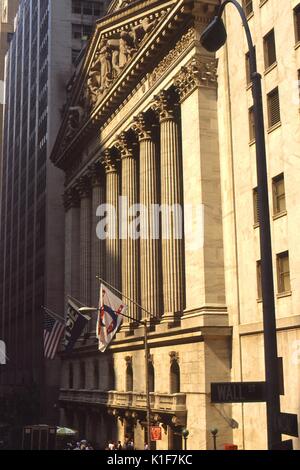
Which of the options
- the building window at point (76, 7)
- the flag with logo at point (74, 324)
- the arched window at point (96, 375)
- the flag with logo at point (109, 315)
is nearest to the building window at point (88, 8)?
the building window at point (76, 7)

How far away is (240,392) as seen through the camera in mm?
14547

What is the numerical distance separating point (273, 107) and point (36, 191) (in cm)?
6107

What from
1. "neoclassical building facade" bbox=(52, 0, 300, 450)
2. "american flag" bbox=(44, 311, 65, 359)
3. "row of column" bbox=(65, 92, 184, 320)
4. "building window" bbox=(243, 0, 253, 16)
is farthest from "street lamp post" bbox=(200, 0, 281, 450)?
"american flag" bbox=(44, 311, 65, 359)

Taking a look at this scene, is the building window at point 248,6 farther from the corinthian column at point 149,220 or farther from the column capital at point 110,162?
the column capital at point 110,162

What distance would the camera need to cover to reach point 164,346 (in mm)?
42250

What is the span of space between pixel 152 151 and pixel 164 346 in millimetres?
14804

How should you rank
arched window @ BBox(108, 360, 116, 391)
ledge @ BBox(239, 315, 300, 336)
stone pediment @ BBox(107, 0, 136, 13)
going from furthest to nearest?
stone pediment @ BBox(107, 0, 136, 13)
arched window @ BBox(108, 360, 116, 391)
ledge @ BBox(239, 315, 300, 336)

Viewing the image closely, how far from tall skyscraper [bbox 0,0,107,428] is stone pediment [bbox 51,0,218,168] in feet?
46.3

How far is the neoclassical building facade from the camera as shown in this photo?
3762 centimetres

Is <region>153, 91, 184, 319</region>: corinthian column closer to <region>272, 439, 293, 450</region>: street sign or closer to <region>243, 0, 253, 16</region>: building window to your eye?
<region>243, 0, 253, 16</region>: building window

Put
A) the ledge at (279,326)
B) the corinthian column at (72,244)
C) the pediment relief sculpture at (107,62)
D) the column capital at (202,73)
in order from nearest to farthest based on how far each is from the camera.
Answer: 1. the ledge at (279,326)
2. the column capital at (202,73)
3. the pediment relief sculpture at (107,62)
4. the corinthian column at (72,244)

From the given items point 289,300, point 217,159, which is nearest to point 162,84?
point 217,159

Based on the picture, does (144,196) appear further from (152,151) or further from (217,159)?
(217,159)

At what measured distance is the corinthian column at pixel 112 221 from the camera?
180ft
